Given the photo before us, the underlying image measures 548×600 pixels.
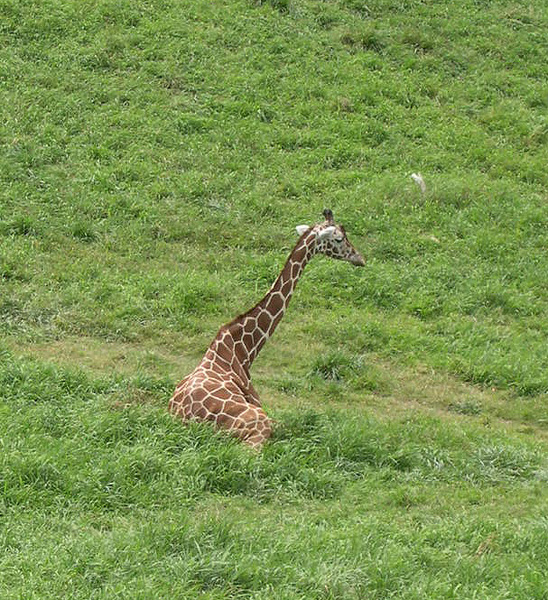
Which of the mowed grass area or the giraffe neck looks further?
the giraffe neck

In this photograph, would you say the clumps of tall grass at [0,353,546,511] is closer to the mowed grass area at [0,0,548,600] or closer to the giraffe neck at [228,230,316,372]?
the mowed grass area at [0,0,548,600]

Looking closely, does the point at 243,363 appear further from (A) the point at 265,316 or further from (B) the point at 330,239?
(B) the point at 330,239

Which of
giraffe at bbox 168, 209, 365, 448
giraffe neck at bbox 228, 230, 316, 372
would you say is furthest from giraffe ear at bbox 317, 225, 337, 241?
giraffe neck at bbox 228, 230, 316, 372

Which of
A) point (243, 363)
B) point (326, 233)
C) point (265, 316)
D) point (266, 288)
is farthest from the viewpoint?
point (266, 288)

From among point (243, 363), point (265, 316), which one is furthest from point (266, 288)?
point (243, 363)

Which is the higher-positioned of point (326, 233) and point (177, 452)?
point (326, 233)

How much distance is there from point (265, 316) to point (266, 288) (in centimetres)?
303

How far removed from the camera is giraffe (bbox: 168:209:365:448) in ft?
29.9

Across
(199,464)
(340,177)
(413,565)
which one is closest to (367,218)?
(340,177)

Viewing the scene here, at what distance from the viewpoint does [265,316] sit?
34.7 feet

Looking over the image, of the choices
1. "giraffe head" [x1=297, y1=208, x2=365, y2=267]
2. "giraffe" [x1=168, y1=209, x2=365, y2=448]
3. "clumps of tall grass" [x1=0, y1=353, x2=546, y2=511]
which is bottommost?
"clumps of tall grass" [x1=0, y1=353, x2=546, y2=511]

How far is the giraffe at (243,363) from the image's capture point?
29.9 ft

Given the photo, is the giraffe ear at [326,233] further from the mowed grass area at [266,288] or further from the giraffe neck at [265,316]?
the mowed grass area at [266,288]

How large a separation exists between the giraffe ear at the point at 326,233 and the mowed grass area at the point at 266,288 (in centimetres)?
137
